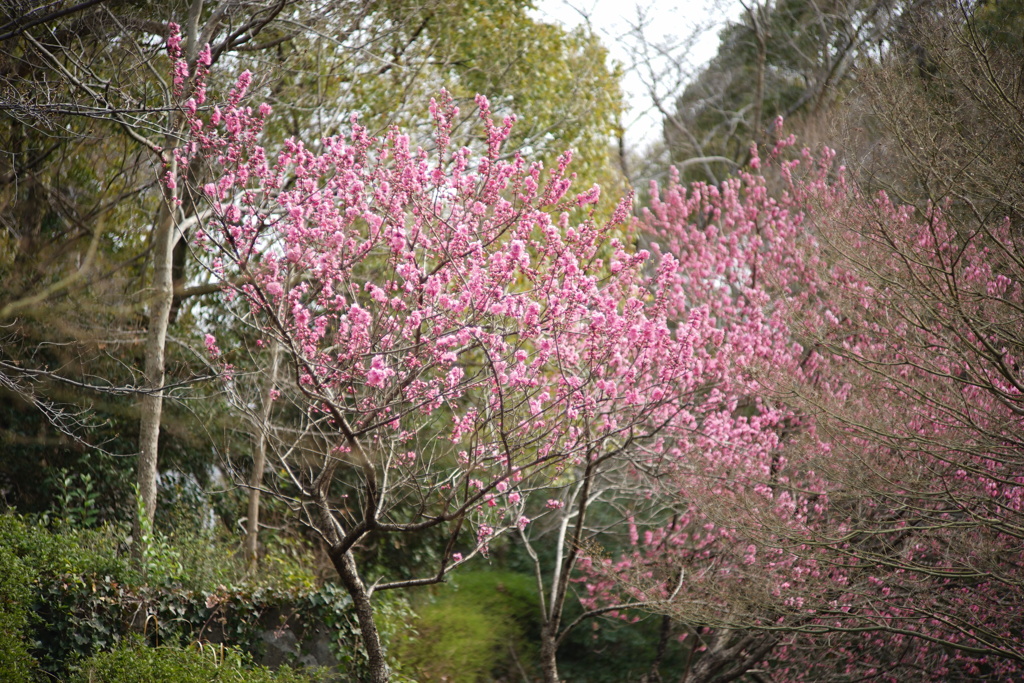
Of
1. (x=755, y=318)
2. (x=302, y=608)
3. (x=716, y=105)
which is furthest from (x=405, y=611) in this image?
(x=716, y=105)

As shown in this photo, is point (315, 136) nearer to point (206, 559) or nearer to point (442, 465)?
point (442, 465)

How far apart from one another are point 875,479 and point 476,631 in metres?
5.02

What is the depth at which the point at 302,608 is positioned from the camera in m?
6.63

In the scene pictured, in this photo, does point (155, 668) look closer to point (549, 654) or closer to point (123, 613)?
point (123, 613)

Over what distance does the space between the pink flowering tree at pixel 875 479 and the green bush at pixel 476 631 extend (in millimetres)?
1586

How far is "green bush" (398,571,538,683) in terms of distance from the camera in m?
7.87

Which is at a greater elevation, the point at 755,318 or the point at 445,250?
the point at 445,250

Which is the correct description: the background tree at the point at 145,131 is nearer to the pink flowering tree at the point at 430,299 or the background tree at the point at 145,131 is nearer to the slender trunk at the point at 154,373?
the slender trunk at the point at 154,373

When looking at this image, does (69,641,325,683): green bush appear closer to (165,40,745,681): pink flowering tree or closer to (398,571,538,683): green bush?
(165,40,745,681): pink flowering tree

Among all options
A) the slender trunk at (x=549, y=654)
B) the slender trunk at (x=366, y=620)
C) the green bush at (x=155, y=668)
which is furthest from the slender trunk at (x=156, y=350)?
the slender trunk at (x=549, y=654)

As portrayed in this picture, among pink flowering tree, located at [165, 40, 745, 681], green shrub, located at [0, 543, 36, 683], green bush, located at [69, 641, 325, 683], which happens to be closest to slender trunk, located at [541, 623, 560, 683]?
pink flowering tree, located at [165, 40, 745, 681]

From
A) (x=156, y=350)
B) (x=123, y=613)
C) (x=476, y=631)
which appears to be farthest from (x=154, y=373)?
(x=476, y=631)

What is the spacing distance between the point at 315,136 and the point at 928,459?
6.53m

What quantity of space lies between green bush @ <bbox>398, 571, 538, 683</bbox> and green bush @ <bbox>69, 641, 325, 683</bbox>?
A: 292cm
